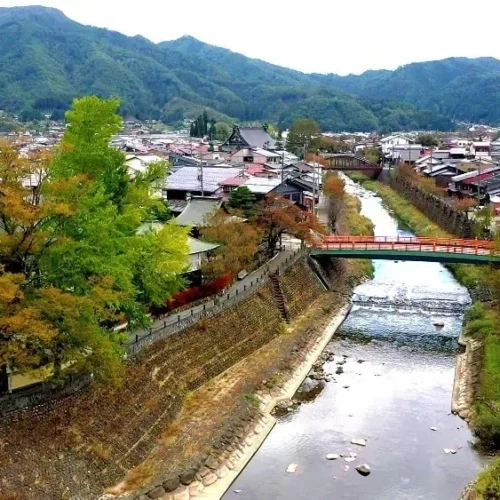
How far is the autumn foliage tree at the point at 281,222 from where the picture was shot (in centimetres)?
3027

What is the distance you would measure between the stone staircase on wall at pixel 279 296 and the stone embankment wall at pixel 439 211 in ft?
53.2

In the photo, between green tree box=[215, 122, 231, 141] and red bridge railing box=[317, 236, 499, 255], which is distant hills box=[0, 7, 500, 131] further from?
red bridge railing box=[317, 236, 499, 255]

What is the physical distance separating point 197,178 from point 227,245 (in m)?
14.5

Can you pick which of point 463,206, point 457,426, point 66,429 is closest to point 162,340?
point 66,429

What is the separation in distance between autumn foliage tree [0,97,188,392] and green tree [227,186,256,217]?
1295 cm

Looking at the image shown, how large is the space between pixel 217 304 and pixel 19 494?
38.6 feet

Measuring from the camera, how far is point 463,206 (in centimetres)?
4259

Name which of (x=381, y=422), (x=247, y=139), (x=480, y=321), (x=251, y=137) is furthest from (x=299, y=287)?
(x=251, y=137)

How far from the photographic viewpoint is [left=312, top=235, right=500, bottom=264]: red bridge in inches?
1182

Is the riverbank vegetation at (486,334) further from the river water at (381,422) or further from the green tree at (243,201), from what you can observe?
the green tree at (243,201)

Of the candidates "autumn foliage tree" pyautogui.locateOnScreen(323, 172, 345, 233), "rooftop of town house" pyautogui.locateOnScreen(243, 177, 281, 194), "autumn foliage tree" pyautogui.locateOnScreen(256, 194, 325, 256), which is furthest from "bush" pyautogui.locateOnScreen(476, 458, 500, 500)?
"autumn foliage tree" pyautogui.locateOnScreen(323, 172, 345, 233)

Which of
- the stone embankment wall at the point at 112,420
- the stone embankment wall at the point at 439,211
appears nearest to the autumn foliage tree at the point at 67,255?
the stone embankment wall at the point at 112,420

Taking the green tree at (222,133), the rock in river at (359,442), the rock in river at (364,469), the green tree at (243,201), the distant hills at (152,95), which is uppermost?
the distant hills at (152,95)

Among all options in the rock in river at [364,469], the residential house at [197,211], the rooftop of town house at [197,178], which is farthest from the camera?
the rooftop of town house at [197,178]
